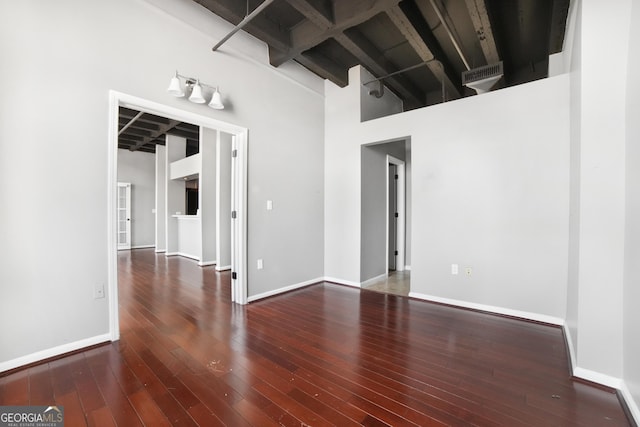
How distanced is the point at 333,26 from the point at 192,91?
1.60m

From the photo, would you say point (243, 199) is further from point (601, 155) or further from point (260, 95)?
point (601, 155)

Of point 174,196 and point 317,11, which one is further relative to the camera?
point 174,196

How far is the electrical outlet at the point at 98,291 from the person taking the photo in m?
2.17

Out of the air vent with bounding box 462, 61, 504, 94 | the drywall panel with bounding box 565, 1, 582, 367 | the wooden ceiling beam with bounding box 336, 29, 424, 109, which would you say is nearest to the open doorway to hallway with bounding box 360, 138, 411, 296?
the wooden ceiling beam with bounding box 336, 29, 424, 109

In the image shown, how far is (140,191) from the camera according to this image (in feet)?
28.2

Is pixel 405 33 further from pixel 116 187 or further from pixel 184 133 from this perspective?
pixel 184 133

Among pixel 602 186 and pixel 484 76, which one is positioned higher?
pixel 484 76

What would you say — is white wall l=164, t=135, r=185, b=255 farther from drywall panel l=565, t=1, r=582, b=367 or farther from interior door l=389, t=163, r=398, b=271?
drywall panel l=565, t=1, r=582, b=367

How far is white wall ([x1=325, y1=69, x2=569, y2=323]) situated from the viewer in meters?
2.65

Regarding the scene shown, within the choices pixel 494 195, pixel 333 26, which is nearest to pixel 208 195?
pixel 333 26

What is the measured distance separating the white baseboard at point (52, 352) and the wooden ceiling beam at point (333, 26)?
11.4 feet

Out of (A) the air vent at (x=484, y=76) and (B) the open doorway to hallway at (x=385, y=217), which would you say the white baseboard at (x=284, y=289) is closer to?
(B) the open doorway to hallway at (x=385, y=217)

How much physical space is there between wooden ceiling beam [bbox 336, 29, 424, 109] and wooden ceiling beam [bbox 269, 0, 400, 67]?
0.29 m

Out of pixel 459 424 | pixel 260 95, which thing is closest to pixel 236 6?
pixel 260 95
